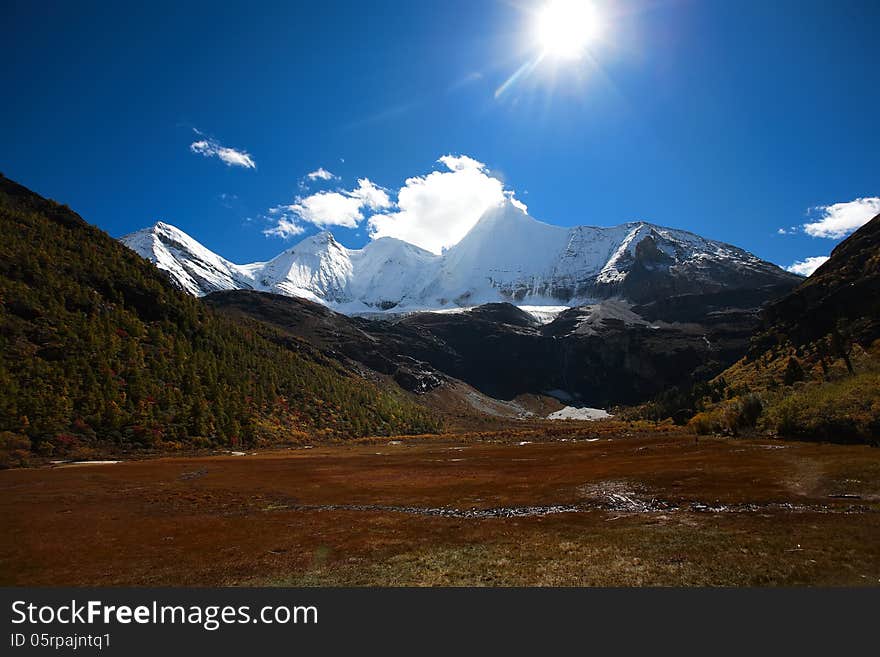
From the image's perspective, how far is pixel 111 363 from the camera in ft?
390

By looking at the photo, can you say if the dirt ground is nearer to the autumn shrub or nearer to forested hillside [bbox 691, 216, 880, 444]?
the autumn shrub

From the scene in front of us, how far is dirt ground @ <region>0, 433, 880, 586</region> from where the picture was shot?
21.2m

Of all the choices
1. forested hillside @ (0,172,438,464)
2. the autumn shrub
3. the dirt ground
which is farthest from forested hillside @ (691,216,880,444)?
forested hillside @ (0,172,438,464)

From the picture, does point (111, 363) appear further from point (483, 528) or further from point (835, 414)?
point (835, 414)

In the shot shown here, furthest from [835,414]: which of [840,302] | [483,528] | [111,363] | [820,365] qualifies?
[111,363]

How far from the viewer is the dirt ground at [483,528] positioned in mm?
21172

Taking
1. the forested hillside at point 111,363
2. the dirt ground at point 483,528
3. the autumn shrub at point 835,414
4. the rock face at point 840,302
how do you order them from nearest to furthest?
1. the dirt ground at point 483,528
2. the autumn shrub at point 835,414
3. the forested hillside at point 111,363
4. the rock face at point 840,302

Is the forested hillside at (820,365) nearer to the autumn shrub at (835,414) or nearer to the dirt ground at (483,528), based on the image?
the autumn shrub at (835,414)

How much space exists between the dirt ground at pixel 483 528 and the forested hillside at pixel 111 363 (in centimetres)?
4851

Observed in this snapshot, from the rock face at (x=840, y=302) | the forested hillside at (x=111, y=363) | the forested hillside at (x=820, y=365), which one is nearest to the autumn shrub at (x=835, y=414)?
the forested hillside at (x=820, y=365)

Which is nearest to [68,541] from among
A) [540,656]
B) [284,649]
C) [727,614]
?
[284,649]

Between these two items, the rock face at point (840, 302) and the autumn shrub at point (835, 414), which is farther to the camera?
the rock face at point (840, 302)

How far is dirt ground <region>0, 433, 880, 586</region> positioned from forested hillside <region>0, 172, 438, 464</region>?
48.5 m

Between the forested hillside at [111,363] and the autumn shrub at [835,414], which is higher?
the forested hillside at [111,363]
